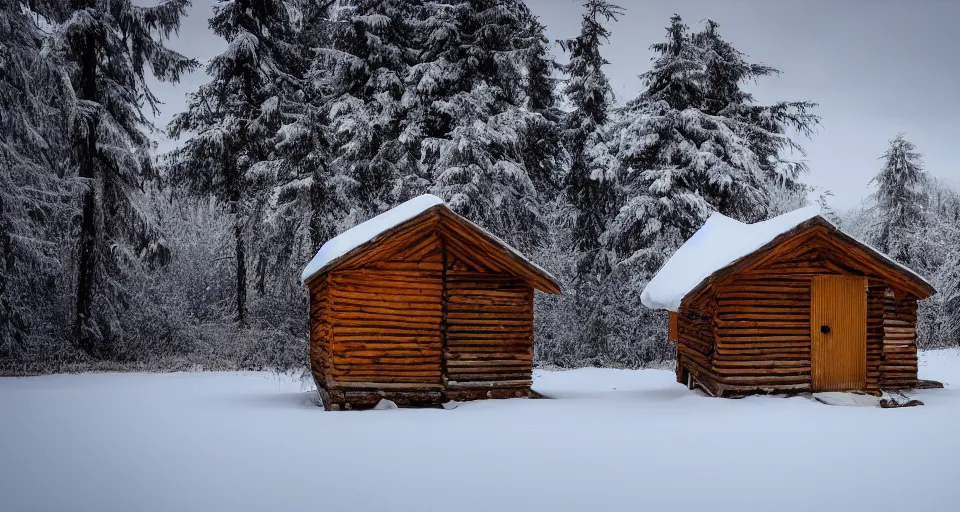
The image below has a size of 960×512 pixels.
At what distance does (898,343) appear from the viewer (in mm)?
14570

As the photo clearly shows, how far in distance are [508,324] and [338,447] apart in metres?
5.29

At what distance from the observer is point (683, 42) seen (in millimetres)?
22578

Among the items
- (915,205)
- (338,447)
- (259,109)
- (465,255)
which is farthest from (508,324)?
(915,205)

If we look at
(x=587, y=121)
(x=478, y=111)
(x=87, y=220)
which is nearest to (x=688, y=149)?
(x=587, y=121)

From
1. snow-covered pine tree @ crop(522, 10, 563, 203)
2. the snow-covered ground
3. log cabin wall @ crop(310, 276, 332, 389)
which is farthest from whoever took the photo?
snow-covered pine tree @ crop(522, 10, 563, 203)

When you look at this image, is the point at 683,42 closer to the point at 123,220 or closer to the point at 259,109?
the point at 259,109

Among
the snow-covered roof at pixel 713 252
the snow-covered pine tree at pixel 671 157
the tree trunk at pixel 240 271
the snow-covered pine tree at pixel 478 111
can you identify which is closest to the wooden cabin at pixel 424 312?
the snow-covered roof at pixel 713 252

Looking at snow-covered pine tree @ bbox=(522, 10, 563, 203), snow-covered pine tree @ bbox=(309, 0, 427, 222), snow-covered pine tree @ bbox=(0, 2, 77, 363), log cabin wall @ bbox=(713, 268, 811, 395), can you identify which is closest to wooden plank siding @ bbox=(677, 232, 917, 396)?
log cabin wall @ bbox=(713, 268, 811, 395)

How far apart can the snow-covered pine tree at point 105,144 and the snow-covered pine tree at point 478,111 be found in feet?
28.3

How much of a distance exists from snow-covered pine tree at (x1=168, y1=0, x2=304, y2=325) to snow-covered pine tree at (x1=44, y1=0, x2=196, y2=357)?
7.83ft

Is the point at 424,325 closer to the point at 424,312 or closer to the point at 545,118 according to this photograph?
the point at 424,312

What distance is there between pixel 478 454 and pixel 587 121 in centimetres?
1751

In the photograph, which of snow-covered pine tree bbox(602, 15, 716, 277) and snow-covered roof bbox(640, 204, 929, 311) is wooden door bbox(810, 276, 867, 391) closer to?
snow-covered roof bbox(640, 204, 929, 311)

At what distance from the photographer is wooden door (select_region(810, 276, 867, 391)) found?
13984 millimetres
